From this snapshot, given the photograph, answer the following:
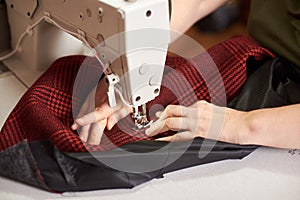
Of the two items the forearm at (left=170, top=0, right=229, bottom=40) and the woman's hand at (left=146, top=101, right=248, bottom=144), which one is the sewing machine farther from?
the forearm at (left=170, top=0, right=229, bottom=40)

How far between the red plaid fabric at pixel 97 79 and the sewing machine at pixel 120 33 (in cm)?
9

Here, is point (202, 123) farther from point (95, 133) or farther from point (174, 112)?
point (95, 133)

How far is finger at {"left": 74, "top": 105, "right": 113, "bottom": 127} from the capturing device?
33.2 inches

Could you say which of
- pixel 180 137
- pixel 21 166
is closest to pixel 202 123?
pixel 180 137

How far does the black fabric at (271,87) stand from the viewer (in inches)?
34.2

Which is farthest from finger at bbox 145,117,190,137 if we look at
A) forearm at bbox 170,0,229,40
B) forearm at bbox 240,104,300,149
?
forearm at bbox 170,0,229,40

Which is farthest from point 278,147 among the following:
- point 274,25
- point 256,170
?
point 274,25

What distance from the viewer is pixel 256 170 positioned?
2.61 ft

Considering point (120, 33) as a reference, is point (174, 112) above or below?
below

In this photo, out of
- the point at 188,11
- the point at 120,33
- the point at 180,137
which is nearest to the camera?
the point at 120,33

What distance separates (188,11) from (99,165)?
55 centimetres

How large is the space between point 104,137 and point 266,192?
0.99 feet

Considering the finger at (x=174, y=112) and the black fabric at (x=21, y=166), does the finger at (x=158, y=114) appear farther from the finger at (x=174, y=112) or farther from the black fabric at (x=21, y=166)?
the black fabric at (x=21, y=166)

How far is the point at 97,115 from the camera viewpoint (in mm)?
856
